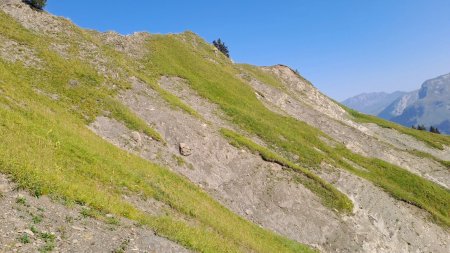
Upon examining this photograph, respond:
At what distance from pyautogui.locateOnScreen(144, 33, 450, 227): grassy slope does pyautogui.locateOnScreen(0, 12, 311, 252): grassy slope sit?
1923 cm

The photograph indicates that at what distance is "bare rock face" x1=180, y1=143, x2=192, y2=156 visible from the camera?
4047cm

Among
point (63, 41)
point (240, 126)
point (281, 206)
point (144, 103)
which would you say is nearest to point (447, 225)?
point (281, 206)

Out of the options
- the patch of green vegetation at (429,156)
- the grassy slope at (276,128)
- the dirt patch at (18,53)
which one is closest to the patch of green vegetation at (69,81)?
the dirt patch at (18,53)

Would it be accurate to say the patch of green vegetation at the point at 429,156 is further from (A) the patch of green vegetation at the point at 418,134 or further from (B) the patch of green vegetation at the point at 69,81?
(B) the patch of green vegetation at the point at 69,81

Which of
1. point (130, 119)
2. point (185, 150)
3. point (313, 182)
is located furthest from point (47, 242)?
point (313, 182)

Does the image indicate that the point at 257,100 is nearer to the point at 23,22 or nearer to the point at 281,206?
the point at 281,206

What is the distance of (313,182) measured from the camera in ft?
143

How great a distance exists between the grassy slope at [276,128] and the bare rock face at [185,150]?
13933 millimetres

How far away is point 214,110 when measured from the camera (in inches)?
2216

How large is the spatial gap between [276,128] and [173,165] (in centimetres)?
2279

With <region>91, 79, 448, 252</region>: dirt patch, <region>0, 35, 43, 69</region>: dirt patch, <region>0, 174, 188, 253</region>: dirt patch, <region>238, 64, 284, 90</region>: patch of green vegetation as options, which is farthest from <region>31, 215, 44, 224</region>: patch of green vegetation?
<region>238, 64, 284, 90</region>: patch of green vegetation

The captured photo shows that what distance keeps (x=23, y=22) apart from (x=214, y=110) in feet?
91.7

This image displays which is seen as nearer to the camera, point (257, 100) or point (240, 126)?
point (240, 126)

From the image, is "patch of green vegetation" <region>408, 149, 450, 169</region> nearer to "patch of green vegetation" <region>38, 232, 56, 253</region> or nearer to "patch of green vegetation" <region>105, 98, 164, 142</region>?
"patch of green vegetation" <region>105, 98, 164, 142</region>
